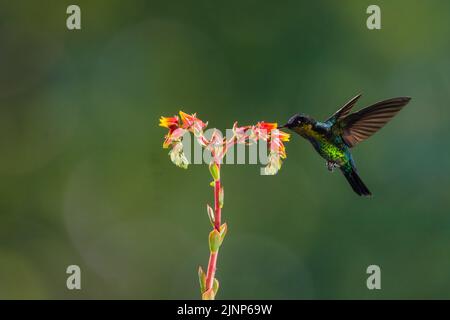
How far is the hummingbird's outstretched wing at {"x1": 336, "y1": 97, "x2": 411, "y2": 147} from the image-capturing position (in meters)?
2.19

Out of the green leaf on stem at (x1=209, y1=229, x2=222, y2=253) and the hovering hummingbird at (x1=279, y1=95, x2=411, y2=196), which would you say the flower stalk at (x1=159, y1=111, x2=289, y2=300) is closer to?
the green leaf on stem at (x1=209, y1=229, x2=222, y2=253)

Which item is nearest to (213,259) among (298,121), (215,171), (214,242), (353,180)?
(214,242)

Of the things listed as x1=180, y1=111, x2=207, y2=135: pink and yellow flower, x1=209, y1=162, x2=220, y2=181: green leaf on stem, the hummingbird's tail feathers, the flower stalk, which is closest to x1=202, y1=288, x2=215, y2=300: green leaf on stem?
the flower stalk

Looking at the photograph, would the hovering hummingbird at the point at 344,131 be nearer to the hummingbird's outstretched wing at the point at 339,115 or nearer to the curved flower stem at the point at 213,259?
the hummingbird's outstretched wing at the point at 339,115

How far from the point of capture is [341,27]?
5758mm

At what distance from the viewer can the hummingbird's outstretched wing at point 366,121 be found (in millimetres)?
2193

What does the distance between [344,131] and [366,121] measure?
112mm

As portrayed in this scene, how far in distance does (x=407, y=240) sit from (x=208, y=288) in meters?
4.19

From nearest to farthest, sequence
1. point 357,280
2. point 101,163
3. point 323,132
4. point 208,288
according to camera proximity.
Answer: point 208,288 → point 323,132 → point 357,280 → point 101,163

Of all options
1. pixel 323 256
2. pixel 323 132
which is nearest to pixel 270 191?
pixel 323 256

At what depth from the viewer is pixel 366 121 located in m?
2.38

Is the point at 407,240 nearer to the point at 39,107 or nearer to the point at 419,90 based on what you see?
the point at 419,90

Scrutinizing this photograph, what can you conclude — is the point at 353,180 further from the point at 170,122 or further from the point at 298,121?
the point at 170,122

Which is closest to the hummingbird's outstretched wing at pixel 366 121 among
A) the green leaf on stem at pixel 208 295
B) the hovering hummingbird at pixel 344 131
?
the hovering hummingbird at pixel 344 131
